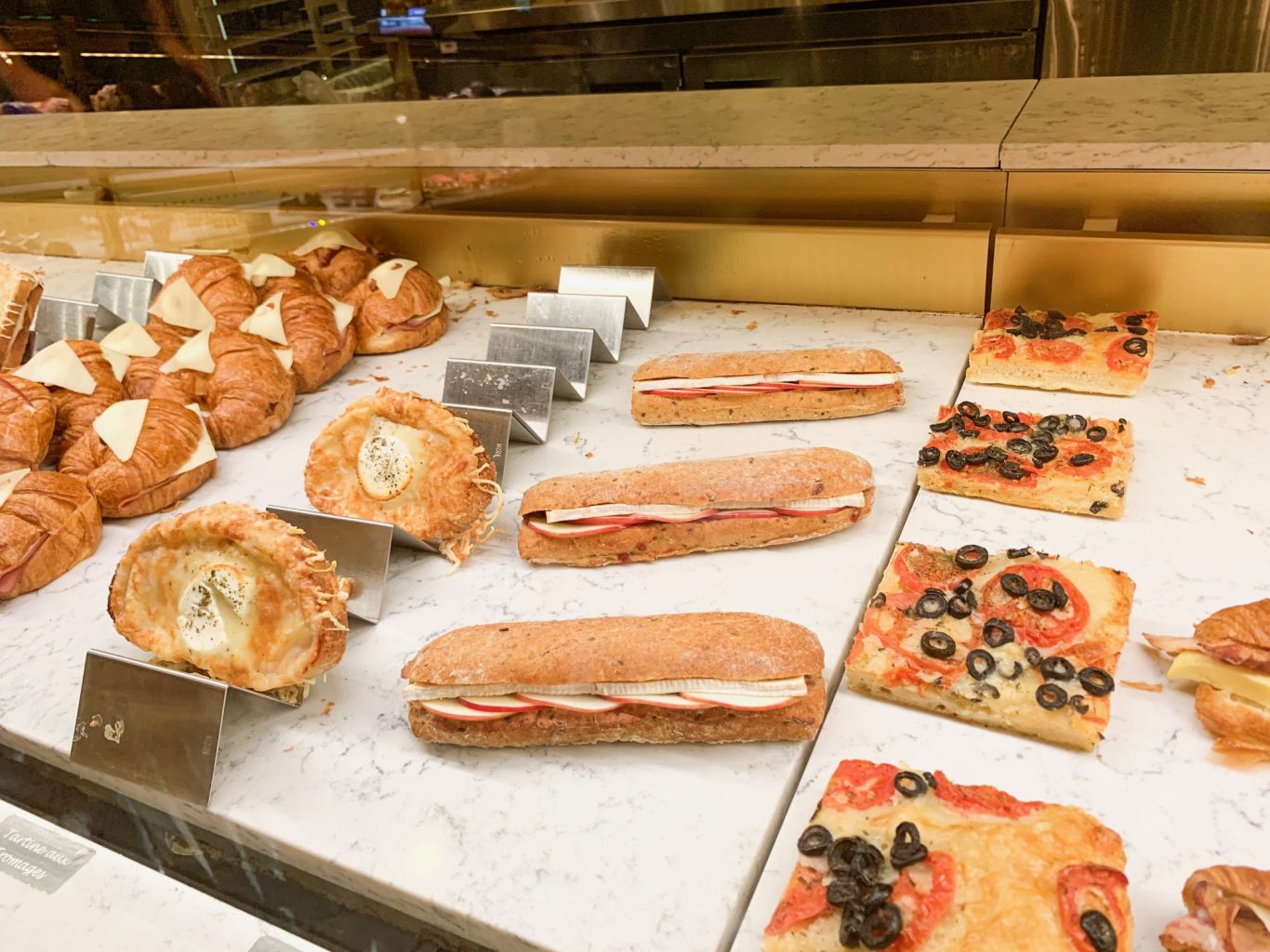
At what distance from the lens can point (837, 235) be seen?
2836mm

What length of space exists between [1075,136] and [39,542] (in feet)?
9.34

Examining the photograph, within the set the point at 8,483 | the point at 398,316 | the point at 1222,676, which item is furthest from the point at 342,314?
the point at 1222,676

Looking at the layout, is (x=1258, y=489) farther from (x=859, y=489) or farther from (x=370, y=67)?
(x=370, y=67)

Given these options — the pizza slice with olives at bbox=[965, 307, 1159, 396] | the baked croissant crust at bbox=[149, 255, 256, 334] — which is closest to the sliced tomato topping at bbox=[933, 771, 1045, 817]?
the pizza slice with olives at bbox=[965, 307, 1159, 396]

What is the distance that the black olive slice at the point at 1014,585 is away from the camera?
5.54 feet

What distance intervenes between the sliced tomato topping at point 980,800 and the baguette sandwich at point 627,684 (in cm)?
27

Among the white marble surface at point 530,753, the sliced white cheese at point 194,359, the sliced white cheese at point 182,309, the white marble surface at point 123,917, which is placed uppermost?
the sliced white cheese at point 182,309

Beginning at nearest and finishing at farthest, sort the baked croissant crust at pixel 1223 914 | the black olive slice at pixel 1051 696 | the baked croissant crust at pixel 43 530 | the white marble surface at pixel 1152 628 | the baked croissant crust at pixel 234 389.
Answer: the baked croissant crust at pixel 1223 914 → the white marble surface at pixel 1152 628 → the black olive slice at pixel 1051 696 → the baked croissant crust at pixel 43 530 → the baked croissant crust at pixel 234 389

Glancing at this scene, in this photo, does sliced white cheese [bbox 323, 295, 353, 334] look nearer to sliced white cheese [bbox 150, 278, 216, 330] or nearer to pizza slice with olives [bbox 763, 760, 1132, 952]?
sliced white cheese [bbox 150, 278, 216, 330]

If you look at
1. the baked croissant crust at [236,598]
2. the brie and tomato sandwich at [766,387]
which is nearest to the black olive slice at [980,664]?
the brie and tomato sandwich at [766,387]

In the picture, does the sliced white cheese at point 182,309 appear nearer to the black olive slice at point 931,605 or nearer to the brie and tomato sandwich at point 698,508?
the brie and tomato sandwich at point 698,508

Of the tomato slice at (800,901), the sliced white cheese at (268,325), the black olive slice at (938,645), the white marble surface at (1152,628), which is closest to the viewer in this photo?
the tomato slice at (800,901)

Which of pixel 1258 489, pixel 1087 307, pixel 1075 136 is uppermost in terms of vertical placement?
pixel 1075 136

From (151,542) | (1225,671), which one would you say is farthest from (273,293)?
(1225,671)
